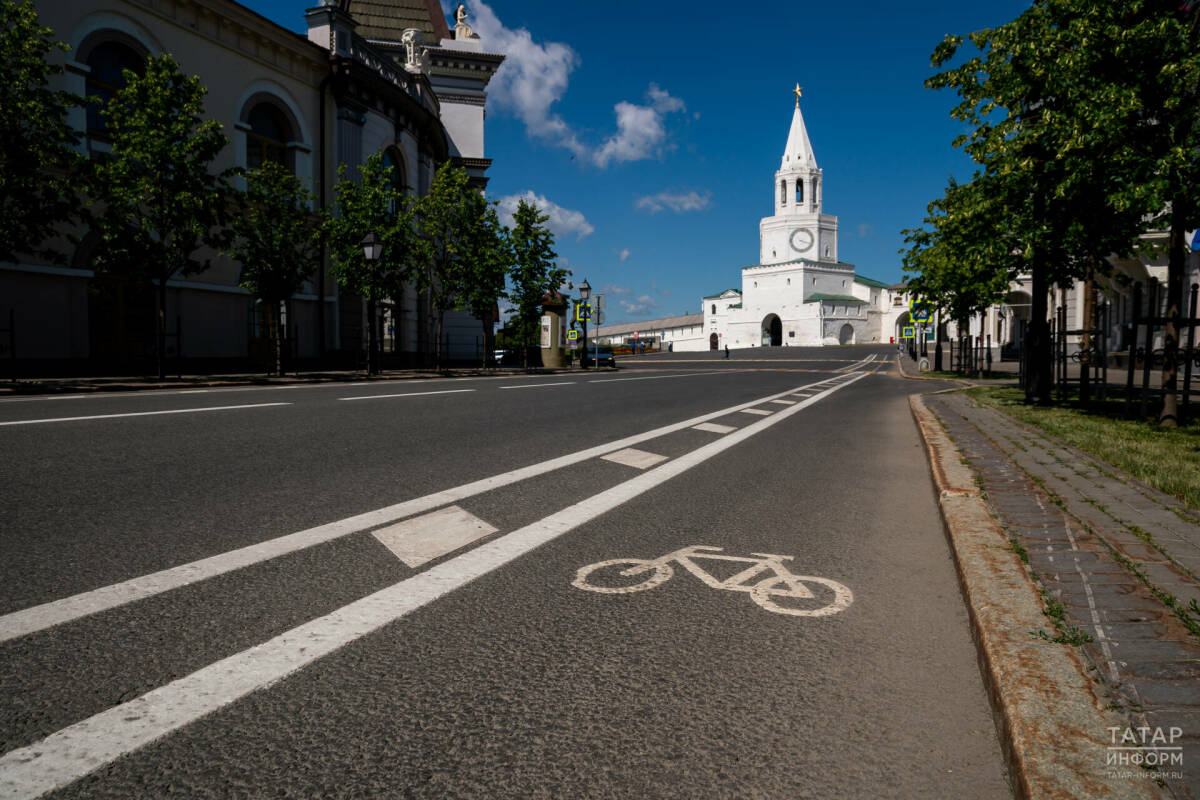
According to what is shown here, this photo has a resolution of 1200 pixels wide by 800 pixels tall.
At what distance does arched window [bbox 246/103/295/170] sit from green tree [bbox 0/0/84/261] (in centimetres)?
1100

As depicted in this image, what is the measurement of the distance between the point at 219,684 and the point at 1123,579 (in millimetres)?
3473

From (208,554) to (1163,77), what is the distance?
1049 cm

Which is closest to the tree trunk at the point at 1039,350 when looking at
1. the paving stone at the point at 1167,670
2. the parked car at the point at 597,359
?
the paving stone at the point at 1167,670

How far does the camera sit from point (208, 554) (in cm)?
362

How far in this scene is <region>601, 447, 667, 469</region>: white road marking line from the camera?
6.85 m

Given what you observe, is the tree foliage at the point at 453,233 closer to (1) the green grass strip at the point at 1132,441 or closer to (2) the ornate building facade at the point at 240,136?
(2) the ornate building facade at the point at 240,136

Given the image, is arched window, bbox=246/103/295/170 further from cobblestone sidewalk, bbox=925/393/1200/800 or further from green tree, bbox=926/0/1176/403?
cobblestone sidewalk, bbox=925/393/1200/800

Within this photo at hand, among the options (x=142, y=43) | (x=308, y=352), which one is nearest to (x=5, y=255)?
(x=142, y=43)

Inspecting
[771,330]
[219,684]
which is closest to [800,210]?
[771,330]

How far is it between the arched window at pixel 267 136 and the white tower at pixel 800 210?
13116cm

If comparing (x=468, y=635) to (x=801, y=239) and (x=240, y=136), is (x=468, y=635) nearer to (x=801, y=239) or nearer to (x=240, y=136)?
(x=240, y=136)

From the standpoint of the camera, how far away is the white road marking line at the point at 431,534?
3.78 metres

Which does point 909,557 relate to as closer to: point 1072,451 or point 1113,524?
point 1113,524

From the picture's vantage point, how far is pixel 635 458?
716cm
